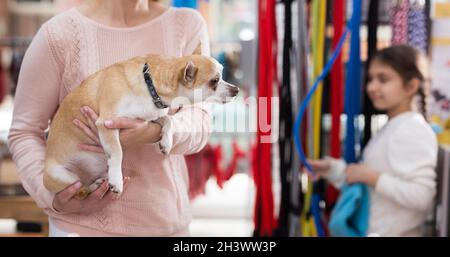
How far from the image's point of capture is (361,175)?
100 centimetres

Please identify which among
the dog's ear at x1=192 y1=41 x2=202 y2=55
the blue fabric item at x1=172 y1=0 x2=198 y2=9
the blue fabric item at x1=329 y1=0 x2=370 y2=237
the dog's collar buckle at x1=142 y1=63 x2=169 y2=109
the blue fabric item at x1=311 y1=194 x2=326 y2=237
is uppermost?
the blue fabric item at x1=172 y1=0 x2=198 y2=9

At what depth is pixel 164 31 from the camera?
68 cm

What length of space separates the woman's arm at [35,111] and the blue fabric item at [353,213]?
22.0 inches

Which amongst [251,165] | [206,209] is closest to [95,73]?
[206,209]

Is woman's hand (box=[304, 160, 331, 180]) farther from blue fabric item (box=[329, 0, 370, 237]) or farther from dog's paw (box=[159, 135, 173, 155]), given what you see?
dog's paw (box=[159, 135, 173, 155])

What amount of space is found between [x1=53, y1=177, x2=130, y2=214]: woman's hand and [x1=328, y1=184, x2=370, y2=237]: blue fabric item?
50cm

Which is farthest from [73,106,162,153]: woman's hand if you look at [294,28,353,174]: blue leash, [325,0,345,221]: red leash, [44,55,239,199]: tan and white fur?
[325,0,345,221]: red leash

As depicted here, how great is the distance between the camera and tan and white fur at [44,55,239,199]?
0.59m

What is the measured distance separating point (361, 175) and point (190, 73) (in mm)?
538

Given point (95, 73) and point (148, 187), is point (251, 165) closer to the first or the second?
point (148, 187)

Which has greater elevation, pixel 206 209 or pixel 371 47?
pixel 371 47

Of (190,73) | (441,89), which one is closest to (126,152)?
(190,73)

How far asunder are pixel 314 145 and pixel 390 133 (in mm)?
195
